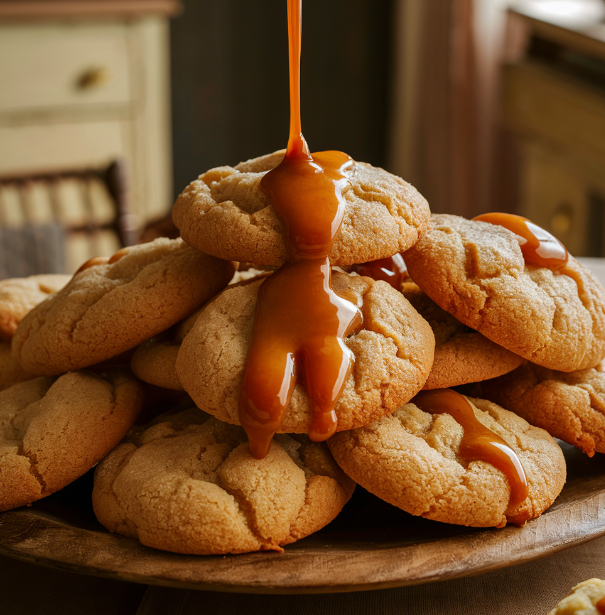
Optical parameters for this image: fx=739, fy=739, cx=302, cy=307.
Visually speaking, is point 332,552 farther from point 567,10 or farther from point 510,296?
point 567,10

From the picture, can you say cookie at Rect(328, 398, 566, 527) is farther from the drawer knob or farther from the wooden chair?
A: the drawer knob

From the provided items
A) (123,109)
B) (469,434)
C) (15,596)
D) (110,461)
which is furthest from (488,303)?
(123,109)

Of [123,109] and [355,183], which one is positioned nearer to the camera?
[355,183]

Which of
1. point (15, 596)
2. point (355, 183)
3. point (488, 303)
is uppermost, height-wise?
point (355, 183)

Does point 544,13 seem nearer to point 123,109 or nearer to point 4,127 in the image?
point 123,109

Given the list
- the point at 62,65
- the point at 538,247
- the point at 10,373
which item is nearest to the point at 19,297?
the point at 10,373

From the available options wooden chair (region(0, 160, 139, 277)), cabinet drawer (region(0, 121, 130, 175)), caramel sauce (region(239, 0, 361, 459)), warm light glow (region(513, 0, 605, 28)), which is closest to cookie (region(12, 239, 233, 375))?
caramel sauce (region(239, 0, 361, 459))
